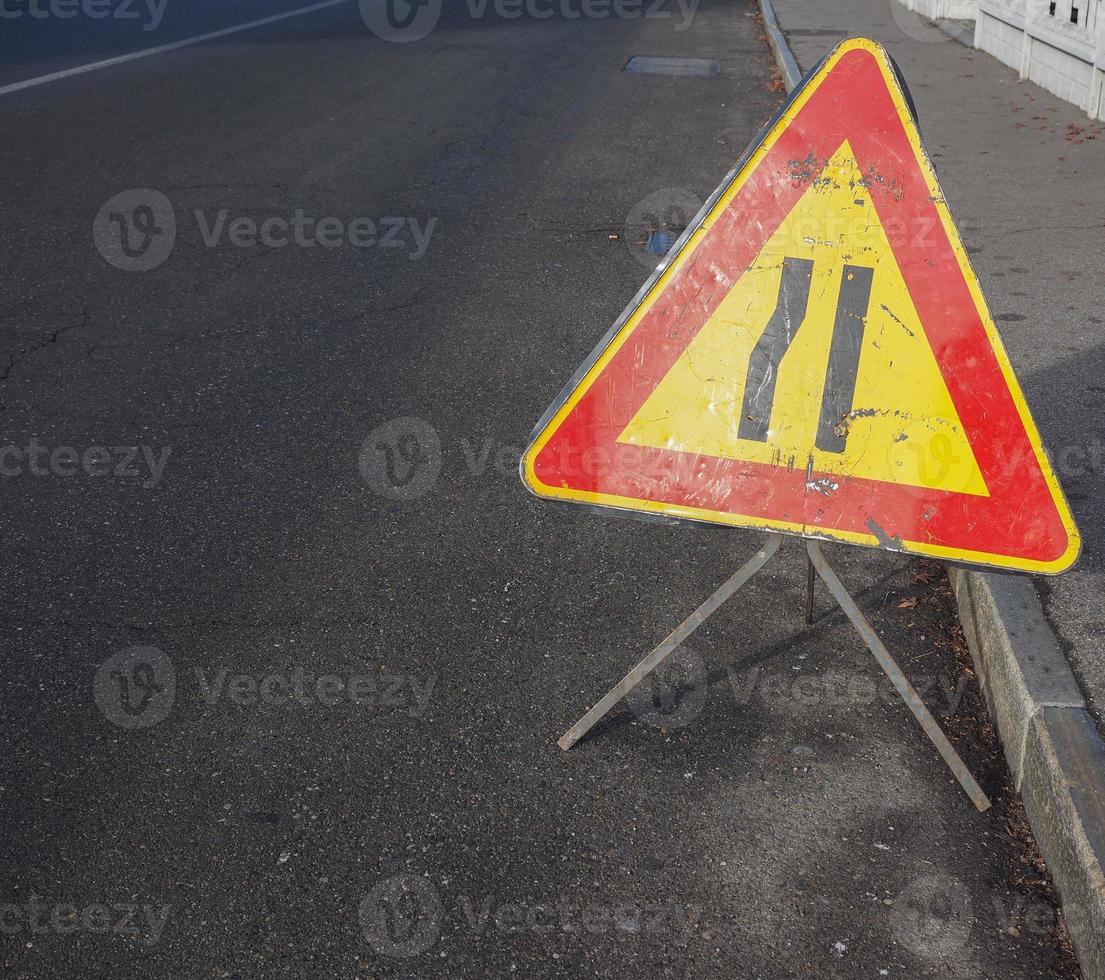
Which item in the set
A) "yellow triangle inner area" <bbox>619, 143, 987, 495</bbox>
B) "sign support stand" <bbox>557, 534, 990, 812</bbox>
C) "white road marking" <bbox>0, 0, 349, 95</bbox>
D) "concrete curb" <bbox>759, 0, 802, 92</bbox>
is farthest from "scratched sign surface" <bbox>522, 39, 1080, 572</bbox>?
"white road marking" <bbox>0, 0, 349, 95</bbox>

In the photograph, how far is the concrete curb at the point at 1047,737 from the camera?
2688 millimetres

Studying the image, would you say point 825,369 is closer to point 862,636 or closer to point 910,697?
point 862,636

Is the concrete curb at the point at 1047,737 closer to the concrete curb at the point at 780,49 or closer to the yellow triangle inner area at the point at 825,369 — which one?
the yellow triangle inner area at the point at 825,369

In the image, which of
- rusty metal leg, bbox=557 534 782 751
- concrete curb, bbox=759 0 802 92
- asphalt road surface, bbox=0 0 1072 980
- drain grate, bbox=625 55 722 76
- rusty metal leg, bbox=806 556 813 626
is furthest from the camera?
drain grate, bbox=625 55 722 76

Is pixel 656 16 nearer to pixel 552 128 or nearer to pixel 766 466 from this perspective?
pixel 552 128

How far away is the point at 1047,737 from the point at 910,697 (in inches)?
13.4

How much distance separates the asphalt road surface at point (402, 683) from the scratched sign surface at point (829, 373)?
2.56 feet

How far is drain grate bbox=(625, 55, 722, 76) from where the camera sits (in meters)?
15.2

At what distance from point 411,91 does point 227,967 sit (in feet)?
39.2

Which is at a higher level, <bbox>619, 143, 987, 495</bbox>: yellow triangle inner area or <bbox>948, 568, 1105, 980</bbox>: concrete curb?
<bbox>619, 143, 987, 495</bbox>: yellow triangle inner area

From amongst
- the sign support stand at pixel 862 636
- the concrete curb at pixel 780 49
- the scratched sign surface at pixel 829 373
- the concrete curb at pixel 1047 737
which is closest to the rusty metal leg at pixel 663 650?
the sign support stand at pixel 862 636

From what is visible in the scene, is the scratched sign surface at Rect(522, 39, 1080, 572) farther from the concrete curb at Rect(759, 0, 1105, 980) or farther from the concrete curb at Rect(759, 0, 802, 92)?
the concrete curb at Rect(759, 0, 802, 92)

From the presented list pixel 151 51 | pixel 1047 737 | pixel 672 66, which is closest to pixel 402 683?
pixel 1047 737

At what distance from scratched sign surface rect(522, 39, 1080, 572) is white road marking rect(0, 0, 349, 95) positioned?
472 inches
